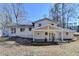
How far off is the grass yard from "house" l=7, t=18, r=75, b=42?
103mm

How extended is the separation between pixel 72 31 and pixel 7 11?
2.85 ft

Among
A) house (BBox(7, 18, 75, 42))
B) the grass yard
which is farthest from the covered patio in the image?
the grass yard

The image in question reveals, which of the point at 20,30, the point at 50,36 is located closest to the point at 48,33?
the point at 50,36

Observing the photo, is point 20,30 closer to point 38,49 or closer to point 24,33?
point 24,33

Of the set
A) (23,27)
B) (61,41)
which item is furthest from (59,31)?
(23,27)

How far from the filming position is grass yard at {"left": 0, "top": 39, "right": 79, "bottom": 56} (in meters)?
4.42

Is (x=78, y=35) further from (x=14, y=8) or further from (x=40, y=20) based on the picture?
(x=14, y=8)

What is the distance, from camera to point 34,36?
4.43m

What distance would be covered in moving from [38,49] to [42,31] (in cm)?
23

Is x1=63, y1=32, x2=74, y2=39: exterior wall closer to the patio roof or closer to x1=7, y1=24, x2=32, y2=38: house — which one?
the patio roof

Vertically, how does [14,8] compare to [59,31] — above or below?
above

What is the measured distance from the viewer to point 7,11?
4.44m

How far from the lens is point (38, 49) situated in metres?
4.43

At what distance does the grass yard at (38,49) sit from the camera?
4418 millimetres
